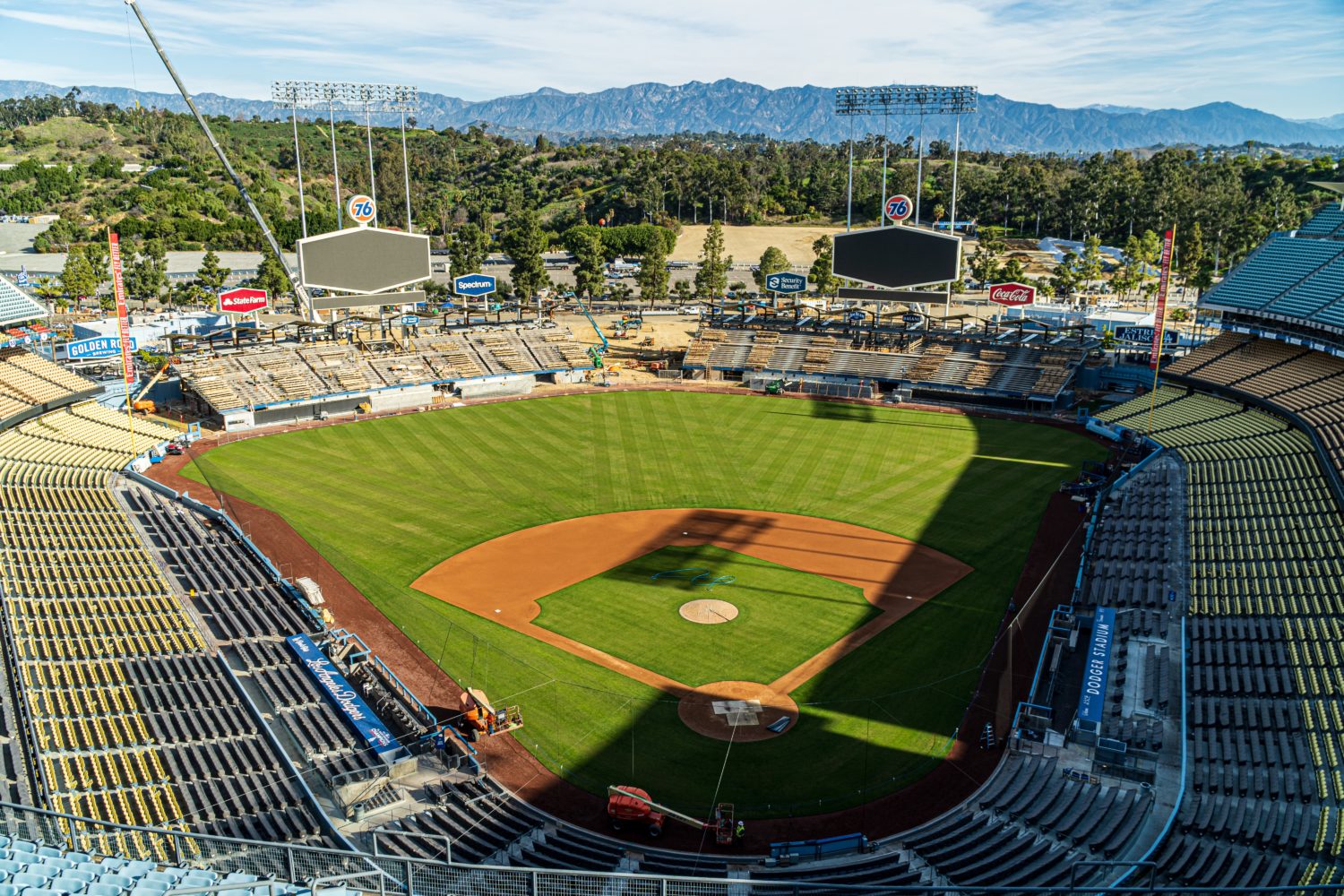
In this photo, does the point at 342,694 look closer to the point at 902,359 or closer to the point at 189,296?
the point at 902,359

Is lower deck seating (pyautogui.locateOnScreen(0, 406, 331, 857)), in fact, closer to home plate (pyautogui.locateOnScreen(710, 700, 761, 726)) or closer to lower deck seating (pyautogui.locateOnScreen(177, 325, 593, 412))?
home plate (pyautogui.locateOnScreen(710, 700, 761, 726))

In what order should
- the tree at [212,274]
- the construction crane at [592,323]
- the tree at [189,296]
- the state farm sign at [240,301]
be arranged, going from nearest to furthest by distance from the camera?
the state farm sign at [240,301]
the construction crane at [592,323]
the tree at [189,296]
the tree at [212,274]

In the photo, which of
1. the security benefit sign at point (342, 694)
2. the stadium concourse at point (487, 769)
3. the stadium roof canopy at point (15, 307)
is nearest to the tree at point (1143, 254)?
the stadium concourse at point (487, 769)

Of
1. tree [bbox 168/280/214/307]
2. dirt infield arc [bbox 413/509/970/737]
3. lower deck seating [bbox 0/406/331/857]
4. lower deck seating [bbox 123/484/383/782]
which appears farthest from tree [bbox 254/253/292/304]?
dirt infield arc [bbox 413/509/970/737]

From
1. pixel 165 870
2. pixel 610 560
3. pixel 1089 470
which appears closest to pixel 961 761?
pixel 610 560

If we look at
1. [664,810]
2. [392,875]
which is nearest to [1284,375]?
[664,810]

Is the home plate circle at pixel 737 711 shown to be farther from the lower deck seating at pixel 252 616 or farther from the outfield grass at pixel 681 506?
the lower deck seating at pixel 252 616
